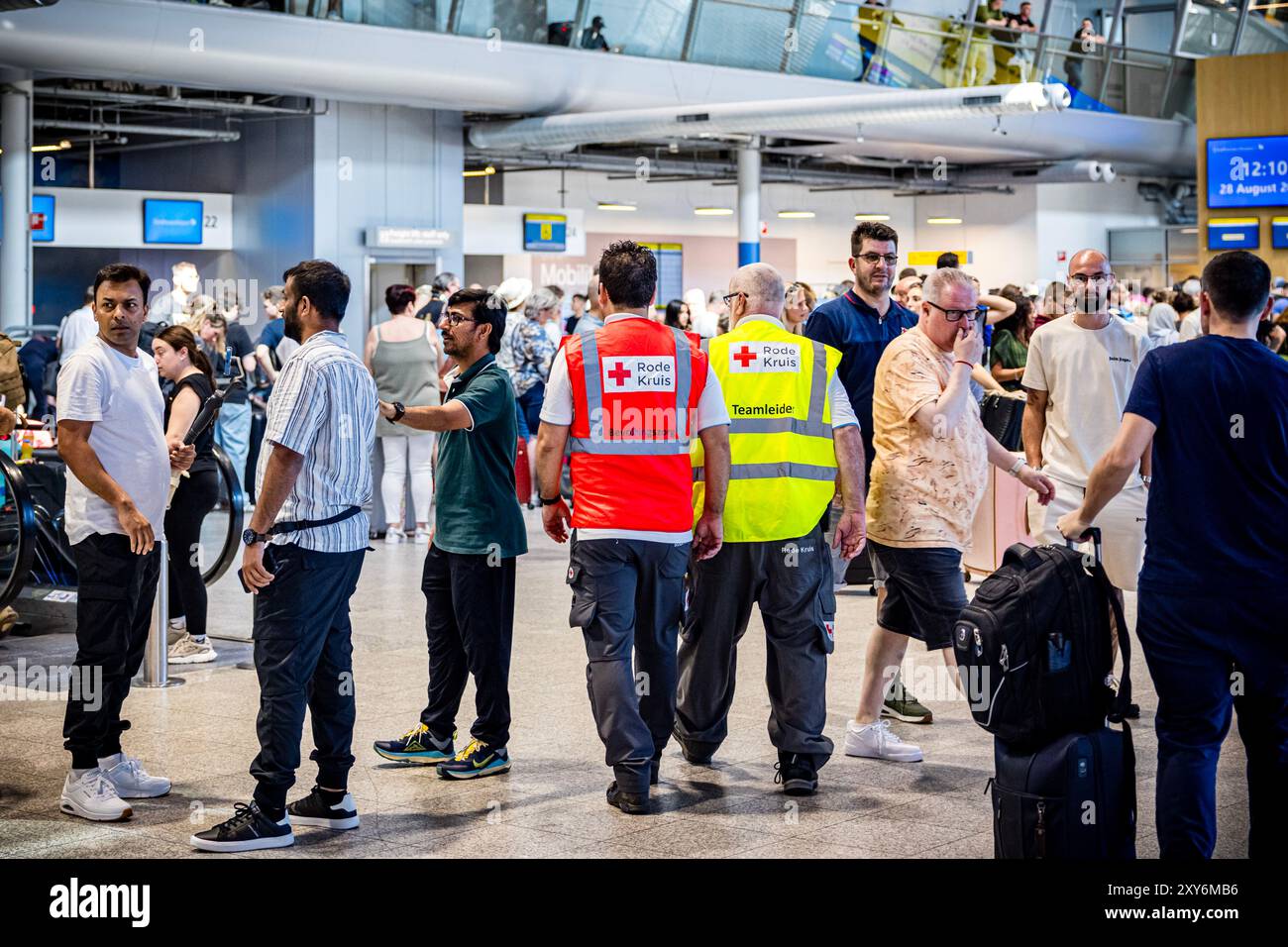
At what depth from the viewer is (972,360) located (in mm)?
5367

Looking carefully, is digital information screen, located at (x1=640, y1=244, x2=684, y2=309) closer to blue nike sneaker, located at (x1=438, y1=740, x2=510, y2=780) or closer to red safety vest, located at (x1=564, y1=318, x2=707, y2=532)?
blue nike sneaker, located at (x1=438, y1=740, x2=510, y2=780)

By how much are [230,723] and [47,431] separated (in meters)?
2.25

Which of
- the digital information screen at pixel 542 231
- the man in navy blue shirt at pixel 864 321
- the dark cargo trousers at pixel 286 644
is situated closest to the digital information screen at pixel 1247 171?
the digital information screen at pixel 542 231

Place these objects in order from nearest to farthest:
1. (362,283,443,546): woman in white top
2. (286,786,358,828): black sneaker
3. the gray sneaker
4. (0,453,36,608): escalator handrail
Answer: (286,786,358,828): black sneaker < (0,453,36,608): escalator handrail < the gray sneaker < (362,283,443,546): woman in white top

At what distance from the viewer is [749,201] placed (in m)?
20.1

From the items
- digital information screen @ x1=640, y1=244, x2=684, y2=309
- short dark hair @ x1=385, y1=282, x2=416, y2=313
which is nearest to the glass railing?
digital information screen @ x1=640, y1=244, x2=684, y2=309

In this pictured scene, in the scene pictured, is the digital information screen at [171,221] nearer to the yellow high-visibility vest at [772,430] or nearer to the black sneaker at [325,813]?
the yellow high-visibility vest at [772,430]

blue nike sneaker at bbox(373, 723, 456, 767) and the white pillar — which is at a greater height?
the white pillar

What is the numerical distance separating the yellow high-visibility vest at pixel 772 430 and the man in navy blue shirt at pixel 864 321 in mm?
766

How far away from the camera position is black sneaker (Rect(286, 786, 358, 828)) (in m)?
4.64

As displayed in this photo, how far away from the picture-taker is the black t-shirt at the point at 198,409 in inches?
258

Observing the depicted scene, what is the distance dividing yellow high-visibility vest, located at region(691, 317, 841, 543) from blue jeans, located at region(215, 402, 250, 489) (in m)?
8.67

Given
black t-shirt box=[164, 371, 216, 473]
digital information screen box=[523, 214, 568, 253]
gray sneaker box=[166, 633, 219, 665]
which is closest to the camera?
black t-shirt box=[164, 371, 216, 473]
